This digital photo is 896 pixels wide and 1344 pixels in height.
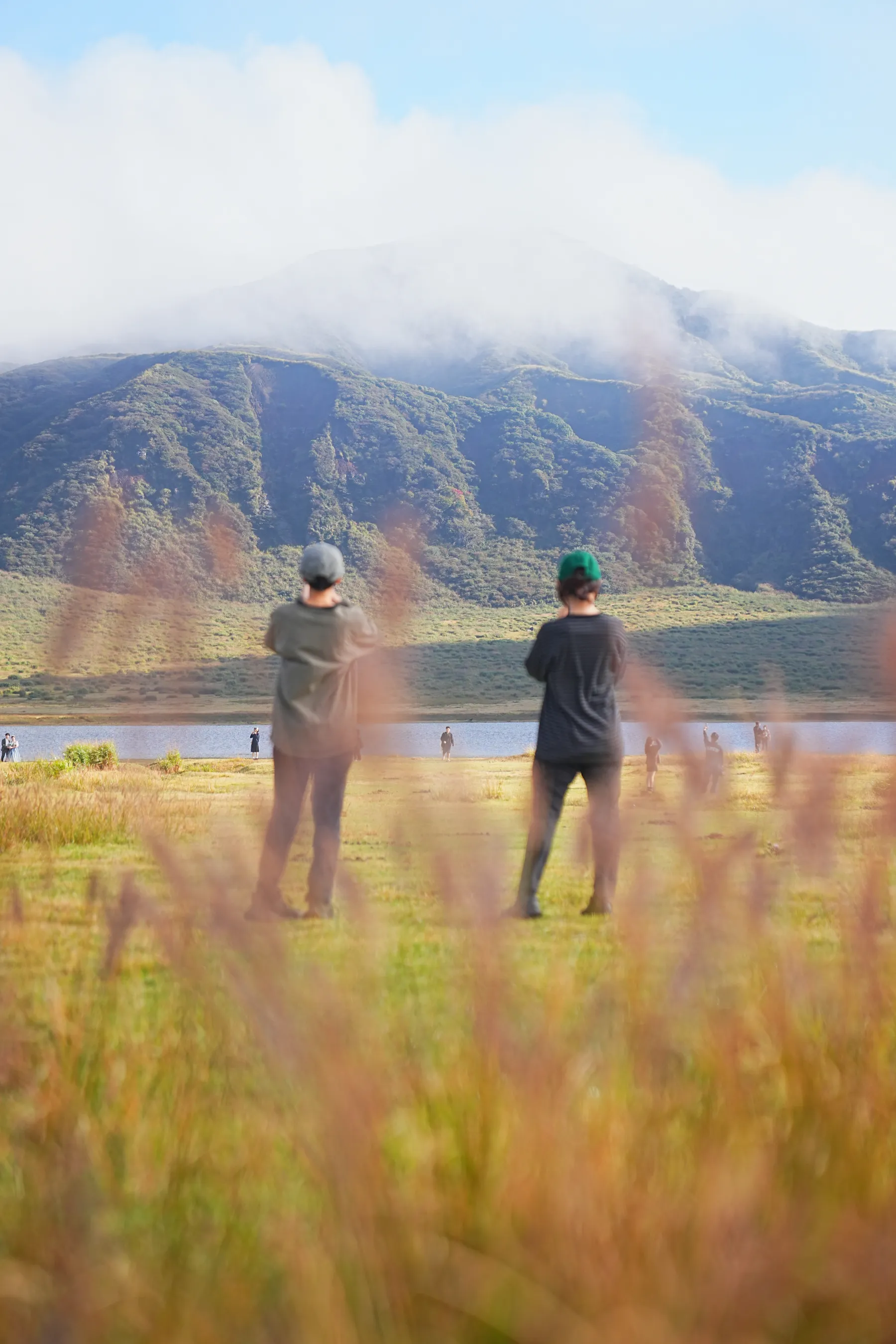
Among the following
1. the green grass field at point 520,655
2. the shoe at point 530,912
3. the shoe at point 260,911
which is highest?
the green grass field at point 520,655

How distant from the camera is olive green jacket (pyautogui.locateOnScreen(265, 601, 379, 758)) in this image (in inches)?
242

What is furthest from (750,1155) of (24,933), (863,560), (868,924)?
(863,560)

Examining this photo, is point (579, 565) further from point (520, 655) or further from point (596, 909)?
point (520, 655)

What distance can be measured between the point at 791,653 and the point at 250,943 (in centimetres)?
8719

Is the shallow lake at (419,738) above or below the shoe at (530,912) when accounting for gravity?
above

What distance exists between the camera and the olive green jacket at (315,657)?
6.15 meters

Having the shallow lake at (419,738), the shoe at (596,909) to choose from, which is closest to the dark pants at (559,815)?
the shoe at (596,909)

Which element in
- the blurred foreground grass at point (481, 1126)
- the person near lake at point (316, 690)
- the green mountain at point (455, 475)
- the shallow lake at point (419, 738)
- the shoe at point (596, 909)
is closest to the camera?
the blurred foreground grass at point (481, 1126)

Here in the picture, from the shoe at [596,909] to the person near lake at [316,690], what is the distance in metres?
1.26

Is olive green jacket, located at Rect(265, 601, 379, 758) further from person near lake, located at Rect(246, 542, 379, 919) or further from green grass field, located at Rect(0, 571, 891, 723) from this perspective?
green grass field, located at Rect(0, 571, 891, 723)

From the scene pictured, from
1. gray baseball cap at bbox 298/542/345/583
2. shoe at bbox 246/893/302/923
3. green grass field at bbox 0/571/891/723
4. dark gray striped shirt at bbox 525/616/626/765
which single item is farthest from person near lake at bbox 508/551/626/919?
green grass field at bbox 0/571/891/723

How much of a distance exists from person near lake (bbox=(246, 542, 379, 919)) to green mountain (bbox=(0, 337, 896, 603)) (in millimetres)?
304

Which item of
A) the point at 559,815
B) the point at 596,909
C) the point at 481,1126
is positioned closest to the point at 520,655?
the point at 559,815

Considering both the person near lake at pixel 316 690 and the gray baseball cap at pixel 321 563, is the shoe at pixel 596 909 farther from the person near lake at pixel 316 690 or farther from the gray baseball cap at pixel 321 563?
the gray baseball cap at pixel 321 563
